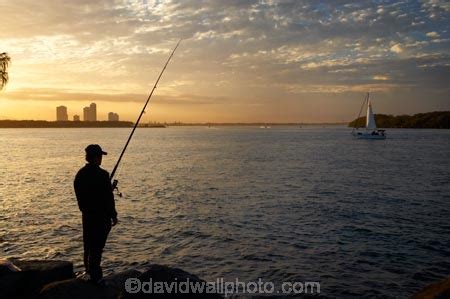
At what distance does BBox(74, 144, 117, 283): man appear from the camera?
690 cm

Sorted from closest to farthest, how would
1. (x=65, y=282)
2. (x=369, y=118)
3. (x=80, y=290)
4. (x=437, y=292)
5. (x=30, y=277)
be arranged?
(x=437, y=292) → (x=80, y=290) → (x=65, y=282) → (x=30, y=277) → (x=369, y=118)

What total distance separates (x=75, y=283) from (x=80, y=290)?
24 cm

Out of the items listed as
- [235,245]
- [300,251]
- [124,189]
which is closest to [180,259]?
[235,245]

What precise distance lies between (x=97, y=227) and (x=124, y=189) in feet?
69.5

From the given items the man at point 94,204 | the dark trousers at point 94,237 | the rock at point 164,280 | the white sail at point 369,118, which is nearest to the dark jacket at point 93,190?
the man at point 94,204

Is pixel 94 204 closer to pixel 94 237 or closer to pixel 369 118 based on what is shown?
pixel 94 237

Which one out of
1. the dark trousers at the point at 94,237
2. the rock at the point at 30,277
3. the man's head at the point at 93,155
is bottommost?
the rock at the point at 30,277

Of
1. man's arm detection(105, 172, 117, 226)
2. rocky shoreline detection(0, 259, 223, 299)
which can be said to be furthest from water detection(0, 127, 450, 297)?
man's arm detection(105, 172, 117, 226)

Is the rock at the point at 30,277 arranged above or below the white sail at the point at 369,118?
below

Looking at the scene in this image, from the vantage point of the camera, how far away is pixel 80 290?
21.7ft

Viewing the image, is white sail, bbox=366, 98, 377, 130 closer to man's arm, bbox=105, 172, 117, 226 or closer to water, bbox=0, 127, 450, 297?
water, bbox=0, 127, 450, 297

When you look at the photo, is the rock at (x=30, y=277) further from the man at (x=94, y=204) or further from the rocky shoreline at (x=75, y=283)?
the man at (x=94, y=204)

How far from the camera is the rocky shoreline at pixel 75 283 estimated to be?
6266mm

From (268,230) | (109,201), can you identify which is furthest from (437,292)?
(268,230)
